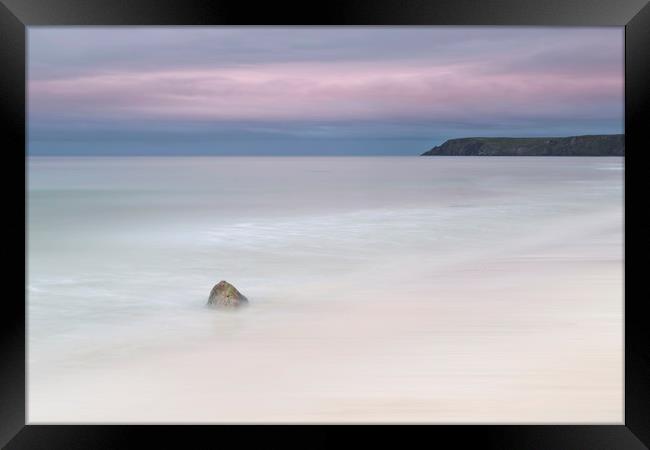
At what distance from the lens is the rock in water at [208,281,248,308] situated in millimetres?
3660

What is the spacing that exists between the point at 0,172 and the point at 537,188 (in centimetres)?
1095

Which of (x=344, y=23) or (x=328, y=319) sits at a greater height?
(x=344, y=23)

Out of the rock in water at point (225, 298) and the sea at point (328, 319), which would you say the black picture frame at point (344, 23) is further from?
the rock in water at point (225, 298)

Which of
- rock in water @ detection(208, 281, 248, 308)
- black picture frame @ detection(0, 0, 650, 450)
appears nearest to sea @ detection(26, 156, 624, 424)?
rock in water @ detection(208, 281, 248, 308)

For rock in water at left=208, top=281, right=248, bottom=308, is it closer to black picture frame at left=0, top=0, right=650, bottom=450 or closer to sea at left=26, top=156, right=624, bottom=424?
sea at left=26, top=156, right=624, bottom=424

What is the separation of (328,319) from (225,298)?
50 cm

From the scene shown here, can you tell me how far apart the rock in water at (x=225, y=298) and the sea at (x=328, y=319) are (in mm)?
42

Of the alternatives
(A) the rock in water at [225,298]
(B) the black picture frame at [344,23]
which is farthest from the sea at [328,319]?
(B) the black picture frame at [344,23]

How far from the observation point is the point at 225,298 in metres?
3.66

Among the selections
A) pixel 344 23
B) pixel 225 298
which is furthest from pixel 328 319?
pixel 344 23

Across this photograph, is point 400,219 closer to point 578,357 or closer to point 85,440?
point 578,357

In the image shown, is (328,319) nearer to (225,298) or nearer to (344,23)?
(225,298)

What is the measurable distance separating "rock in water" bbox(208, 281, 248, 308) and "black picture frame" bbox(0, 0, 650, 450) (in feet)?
6.43

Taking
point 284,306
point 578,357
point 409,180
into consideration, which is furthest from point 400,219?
point 409,180
